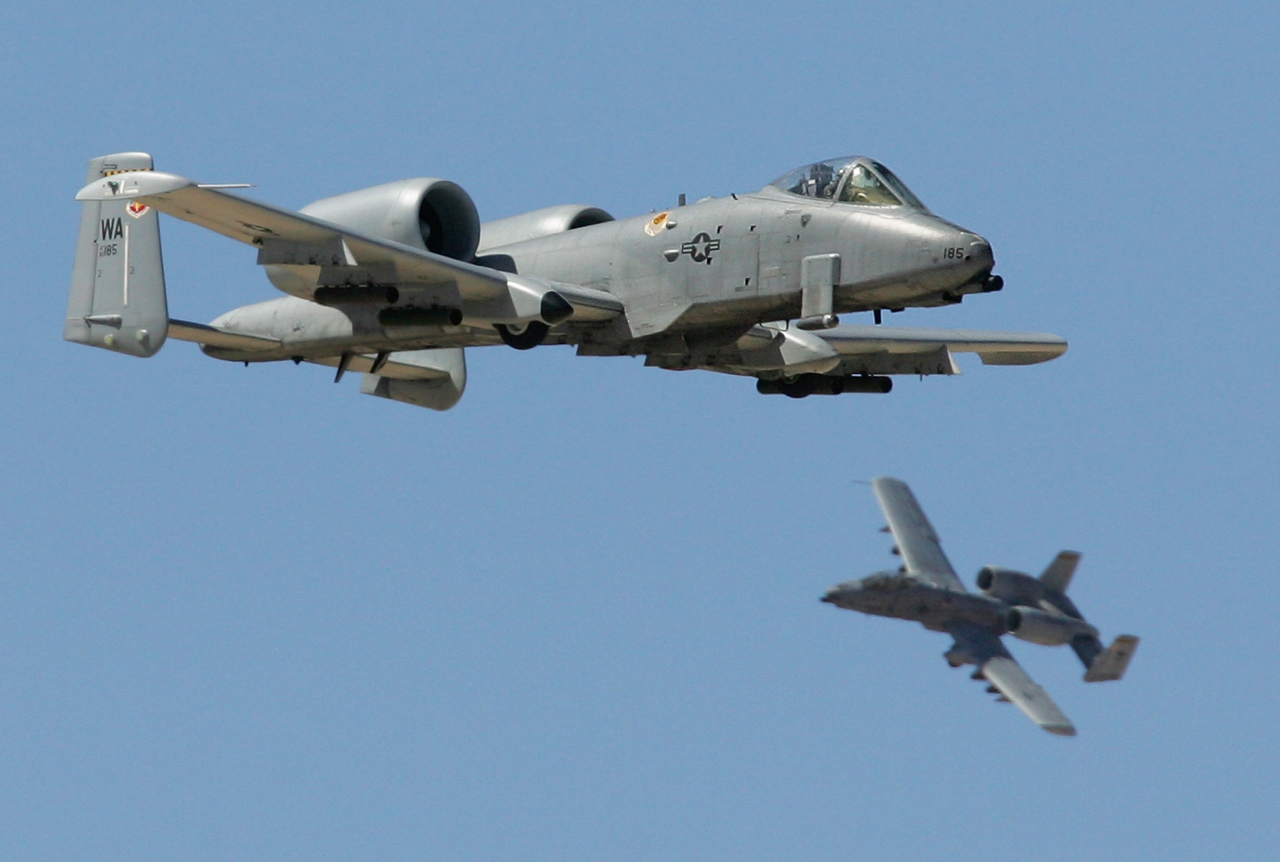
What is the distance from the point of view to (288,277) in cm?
2180

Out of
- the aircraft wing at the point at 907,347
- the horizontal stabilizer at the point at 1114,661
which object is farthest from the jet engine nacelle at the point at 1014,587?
A: the aircraft wing at the point at 907,347

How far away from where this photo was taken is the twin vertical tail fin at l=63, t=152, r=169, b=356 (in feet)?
72.5

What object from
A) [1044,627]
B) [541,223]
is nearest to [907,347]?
[541,223]

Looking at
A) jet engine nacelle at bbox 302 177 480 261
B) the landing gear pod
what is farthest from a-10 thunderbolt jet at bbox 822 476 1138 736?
jet engine nacelle at bbox 302 177 480 261

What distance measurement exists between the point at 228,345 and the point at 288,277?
3258mm

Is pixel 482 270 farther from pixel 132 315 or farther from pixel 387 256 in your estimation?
pixel 132 315

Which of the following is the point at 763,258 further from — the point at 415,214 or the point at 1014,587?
the point at 1014,587

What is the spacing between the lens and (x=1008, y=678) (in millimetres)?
32688

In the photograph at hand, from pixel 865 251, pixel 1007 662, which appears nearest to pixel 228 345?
pixel 865 251

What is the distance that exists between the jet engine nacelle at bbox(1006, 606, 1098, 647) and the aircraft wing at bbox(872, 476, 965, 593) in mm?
1197

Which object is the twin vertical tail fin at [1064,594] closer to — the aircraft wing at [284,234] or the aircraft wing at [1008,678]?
the aircraft wing at [1008,678]

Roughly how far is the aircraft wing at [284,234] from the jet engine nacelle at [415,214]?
1387 mm

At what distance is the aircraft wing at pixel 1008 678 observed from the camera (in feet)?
106

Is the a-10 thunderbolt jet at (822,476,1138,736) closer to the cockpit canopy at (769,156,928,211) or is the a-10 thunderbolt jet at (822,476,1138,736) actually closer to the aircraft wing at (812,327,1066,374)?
the aircraft wing at (812,327,1066,374)
